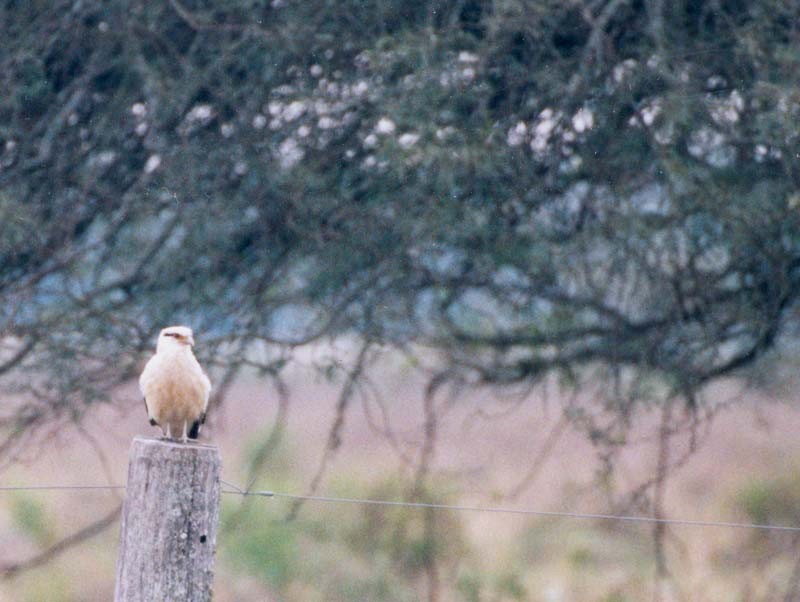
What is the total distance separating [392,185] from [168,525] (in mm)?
3755

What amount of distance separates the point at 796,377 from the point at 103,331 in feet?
10.7

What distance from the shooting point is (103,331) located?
638 centimetres

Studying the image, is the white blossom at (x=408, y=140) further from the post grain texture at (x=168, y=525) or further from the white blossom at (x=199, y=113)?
the post grain texture at (x=168, y=525)

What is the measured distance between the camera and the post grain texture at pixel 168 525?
2.74m

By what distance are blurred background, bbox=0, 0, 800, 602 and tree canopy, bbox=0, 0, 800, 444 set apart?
1 centimetres

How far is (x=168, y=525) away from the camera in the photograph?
2.74 meters

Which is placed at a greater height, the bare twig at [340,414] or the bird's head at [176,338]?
the bare twig at [340,414]

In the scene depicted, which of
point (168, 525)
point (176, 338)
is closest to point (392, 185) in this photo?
point (176, 338)

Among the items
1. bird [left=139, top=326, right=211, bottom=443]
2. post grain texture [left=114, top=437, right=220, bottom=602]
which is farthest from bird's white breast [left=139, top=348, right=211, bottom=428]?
post grain texture [left=114, top=437, right=220, bottom=602]

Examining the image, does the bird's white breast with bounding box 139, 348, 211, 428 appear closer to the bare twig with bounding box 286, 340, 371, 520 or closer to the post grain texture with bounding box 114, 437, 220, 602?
the post grain texture with bounding box 114, 437, 220, 602

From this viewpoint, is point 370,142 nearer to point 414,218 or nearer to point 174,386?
point 414,218

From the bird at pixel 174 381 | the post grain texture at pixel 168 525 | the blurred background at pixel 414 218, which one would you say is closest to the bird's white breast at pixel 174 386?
the bird at pixel 174 381

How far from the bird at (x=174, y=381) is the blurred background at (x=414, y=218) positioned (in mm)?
1983

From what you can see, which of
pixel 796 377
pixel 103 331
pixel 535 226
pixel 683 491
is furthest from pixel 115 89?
pixel 683 491
